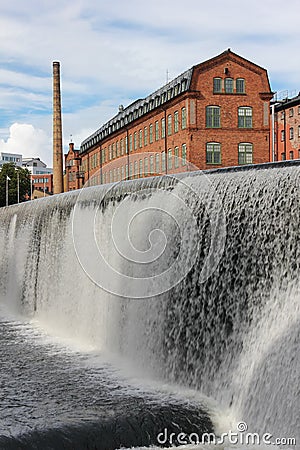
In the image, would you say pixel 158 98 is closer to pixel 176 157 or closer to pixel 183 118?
pixel 183 118

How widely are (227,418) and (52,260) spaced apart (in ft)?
31.9

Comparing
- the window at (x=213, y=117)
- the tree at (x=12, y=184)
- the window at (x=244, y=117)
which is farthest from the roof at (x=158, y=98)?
the tree at (x=12, y=184)

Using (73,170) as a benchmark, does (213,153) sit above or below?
below

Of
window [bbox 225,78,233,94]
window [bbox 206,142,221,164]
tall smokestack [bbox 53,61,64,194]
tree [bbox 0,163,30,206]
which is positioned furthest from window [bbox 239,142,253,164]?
tree [bbox 0,163,30,206]

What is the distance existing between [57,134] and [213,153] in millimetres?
11160

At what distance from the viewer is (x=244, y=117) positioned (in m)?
47.3

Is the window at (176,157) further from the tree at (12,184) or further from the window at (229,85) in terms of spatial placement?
the tree at (12,184)

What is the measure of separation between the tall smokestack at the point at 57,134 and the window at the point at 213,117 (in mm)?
10787

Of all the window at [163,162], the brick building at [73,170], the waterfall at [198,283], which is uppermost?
the brick building at [73,170]

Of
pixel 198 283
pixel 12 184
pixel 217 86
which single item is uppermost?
pixel 217 86

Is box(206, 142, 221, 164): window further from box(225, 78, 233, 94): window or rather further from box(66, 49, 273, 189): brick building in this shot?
box(225, 78, 233, 94): window

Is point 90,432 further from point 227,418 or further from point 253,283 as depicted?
point 253,283

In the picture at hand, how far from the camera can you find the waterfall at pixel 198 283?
7883 millimetres

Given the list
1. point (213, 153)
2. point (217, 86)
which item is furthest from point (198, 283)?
point (217, 86)
